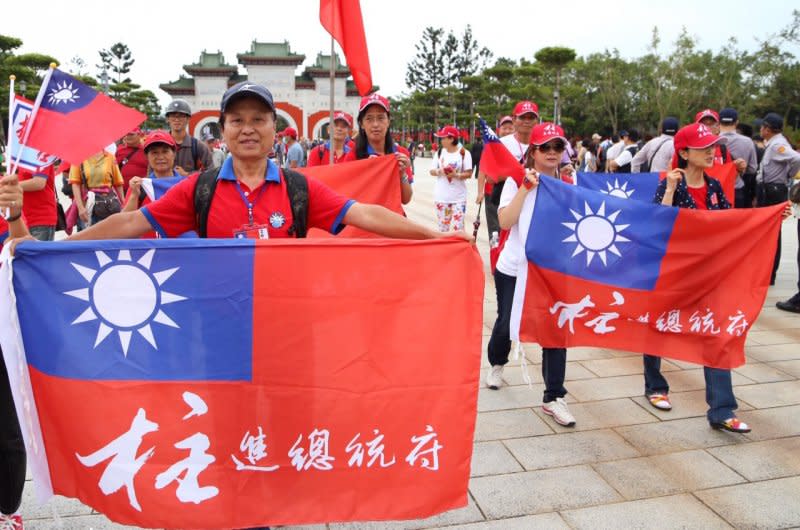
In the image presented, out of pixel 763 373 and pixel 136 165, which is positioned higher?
pixel 136 165

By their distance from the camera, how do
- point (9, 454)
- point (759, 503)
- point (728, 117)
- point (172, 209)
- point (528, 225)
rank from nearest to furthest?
point (172, 209) < point (9, 454) < point (759, 503) < point (528, 225) < point (728, 117)

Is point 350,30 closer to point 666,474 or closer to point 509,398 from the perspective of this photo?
point 509,398

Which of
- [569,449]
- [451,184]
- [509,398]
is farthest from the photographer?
[451,184]

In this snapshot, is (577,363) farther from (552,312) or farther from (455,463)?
(455,463)

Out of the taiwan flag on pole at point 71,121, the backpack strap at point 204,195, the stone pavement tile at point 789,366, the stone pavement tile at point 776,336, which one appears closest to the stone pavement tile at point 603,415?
the stone pavement tile at point 789,366

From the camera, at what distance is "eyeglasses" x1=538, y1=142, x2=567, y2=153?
3676 mm

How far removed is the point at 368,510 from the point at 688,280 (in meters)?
2.47

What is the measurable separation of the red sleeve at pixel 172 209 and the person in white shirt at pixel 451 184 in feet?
19.6

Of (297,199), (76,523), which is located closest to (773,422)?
(297,199)

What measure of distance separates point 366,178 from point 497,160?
1.24 meters

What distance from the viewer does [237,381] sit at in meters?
2.15

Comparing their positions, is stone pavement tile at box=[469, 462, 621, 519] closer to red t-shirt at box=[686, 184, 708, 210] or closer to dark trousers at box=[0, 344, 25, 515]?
red t-shirt at box=[686, 184, 708, 210]

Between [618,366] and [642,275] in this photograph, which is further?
[618,366]

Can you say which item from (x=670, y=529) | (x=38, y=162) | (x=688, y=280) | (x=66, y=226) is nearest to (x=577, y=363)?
(x=688, y=280)
